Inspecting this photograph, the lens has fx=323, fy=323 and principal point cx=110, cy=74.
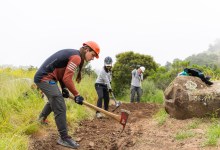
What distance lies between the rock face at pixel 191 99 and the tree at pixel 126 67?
39.4 feet

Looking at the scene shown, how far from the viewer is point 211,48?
70.1m

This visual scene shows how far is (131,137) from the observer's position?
576 centimetres

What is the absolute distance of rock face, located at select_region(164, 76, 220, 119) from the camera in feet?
19.7

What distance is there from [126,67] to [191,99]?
42.8ft

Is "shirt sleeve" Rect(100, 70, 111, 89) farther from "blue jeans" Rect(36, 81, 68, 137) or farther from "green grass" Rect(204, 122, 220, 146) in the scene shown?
"green grass" Rect(204, 122, 220, 146)

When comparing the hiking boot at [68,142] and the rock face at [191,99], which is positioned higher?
the rock face at [191,99]

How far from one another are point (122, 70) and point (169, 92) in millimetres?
12359

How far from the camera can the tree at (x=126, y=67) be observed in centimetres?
1896

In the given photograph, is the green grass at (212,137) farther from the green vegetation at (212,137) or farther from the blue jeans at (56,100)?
the blue jeans at (56,100)

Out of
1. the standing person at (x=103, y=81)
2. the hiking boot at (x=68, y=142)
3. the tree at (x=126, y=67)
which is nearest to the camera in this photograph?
the hiking boot at (x=68, y=142)

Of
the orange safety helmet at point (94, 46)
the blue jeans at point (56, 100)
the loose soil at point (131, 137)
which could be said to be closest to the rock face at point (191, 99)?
the loose soil at point (131, 137)

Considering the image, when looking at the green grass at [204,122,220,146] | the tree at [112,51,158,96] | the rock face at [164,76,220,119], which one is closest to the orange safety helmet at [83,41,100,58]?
the rock face at [164,76,220,119]

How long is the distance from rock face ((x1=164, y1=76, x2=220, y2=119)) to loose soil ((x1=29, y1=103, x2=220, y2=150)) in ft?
0.58

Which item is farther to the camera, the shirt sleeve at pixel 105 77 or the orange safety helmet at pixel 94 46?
the shirt sleeve at pixel 105 77
